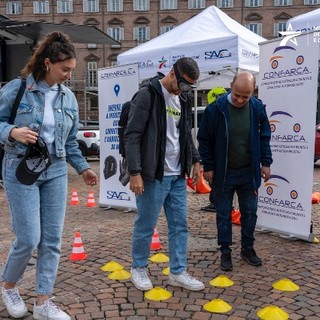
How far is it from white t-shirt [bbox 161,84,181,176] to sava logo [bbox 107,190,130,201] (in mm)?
3387

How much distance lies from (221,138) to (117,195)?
3.21 meters

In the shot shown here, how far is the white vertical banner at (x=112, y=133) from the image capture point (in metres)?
6.75

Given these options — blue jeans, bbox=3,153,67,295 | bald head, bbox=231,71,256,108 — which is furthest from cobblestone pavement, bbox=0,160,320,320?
bald head, bbox=231,71,256,108

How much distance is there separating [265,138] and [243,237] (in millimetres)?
1011

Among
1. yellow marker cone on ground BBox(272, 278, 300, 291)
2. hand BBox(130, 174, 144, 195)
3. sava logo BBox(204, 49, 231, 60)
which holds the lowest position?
yellow marker cone on ground BBox(272, 278, 300, 291)

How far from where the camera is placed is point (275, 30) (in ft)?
168

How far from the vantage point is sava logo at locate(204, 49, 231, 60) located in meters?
6.88

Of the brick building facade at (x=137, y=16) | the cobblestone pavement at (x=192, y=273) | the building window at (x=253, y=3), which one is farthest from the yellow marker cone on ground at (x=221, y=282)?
the building window at (x=253, y=3)

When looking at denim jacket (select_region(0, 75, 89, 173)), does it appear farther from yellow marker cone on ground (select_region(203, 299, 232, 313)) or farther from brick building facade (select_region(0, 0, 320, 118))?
brick building facade (select_region(0, 0, 320, 118))

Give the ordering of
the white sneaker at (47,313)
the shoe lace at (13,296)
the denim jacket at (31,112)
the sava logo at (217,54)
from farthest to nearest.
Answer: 1. the sava logo at (217,54)
2. the shoe lace at (13,296)
3. the white sneaker at (47,313)
4. the denim jacket at (31,112)

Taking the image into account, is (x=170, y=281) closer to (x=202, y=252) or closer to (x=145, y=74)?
(x=202, y=252)

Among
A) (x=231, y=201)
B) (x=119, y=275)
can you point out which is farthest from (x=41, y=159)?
(x=231, y=201)

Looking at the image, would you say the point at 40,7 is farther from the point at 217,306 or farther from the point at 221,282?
the point at 217,306

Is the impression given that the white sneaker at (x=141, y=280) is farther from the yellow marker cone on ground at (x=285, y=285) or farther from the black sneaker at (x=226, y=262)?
the yellow marker cone on ground at (x=285, y=285)
